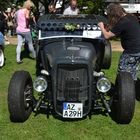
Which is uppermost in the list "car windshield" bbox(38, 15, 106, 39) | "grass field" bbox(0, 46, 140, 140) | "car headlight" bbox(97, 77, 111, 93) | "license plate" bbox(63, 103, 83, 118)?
"car windshield" bbox(38, 15, 106, 39)

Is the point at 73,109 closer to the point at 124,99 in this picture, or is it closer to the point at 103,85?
the point at 103,85

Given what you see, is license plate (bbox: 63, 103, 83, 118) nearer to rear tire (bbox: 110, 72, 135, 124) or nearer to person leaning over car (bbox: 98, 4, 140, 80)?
rear tire (bbox: 110, 72, 135, 124)

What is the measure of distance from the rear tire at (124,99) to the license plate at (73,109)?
589 millimetres

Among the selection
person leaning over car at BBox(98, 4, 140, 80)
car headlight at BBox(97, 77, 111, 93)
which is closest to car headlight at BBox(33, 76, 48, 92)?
car headlight at BBox(97, 77, 111, 93)

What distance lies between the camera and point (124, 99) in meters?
6.14

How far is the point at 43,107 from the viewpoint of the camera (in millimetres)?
6469

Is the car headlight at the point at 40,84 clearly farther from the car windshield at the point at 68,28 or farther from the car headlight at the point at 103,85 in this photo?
the car windshield at the point at 68,28

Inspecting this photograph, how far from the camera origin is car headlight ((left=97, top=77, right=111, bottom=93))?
6355mm

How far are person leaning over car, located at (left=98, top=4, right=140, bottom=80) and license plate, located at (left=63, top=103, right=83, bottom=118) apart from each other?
4.55ft

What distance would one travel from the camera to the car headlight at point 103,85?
6.36m

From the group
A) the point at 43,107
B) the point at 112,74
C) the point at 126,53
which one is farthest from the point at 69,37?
the point at 112,74

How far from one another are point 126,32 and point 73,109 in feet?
5.75

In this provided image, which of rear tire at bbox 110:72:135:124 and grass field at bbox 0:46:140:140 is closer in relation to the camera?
grass field at bbox 0:46:140:140

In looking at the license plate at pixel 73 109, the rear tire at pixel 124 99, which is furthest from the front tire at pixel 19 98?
the rear tire at pixel 124 99
